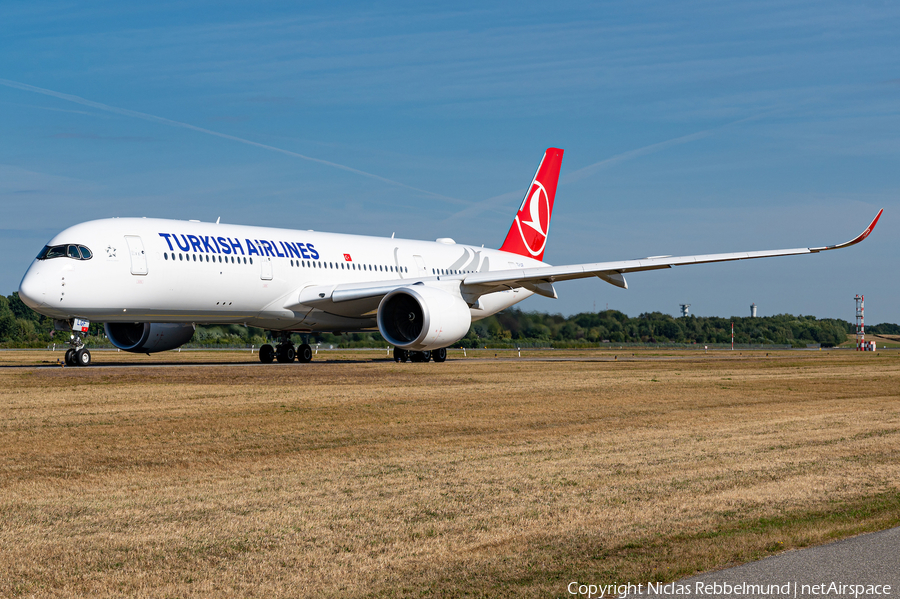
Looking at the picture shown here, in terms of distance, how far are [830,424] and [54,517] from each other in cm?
1092

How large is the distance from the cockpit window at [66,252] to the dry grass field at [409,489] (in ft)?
22.0

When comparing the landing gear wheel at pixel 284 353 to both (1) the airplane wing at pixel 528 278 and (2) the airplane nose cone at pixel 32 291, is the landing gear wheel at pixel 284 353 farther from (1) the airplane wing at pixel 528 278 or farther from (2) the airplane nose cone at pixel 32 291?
(2) the airplane nose cone at pixel 32 291

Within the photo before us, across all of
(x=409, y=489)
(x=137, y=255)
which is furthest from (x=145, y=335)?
(x=409, y=489)

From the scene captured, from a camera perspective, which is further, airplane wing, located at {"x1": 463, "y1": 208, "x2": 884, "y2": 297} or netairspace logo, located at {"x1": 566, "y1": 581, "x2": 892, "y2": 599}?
airplane wing, located at {"x1": 463, "y1": 208, "x2": 884, "y2": 297}

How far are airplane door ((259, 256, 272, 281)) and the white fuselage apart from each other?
1.2 inches

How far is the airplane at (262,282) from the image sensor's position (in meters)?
22.8

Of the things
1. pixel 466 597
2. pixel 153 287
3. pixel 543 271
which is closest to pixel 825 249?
pixel 543 271

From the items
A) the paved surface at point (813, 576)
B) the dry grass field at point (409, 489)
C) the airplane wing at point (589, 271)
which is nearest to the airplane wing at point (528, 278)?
the airplane wing at point (589, 271)

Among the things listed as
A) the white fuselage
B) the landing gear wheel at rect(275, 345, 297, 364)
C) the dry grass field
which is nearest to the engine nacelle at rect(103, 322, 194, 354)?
the white fuselage

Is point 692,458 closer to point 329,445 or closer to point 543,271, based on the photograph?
point 329,445

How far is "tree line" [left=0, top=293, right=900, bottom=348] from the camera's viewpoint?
1437 inches

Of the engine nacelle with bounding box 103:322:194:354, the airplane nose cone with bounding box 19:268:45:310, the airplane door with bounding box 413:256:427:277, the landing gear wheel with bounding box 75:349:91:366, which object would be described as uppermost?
the airplane door with bounding box 413:256:427:277

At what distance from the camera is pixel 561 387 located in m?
19.4

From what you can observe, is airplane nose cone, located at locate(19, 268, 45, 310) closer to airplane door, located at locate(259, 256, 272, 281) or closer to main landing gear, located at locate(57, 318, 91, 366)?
main landing gear, located at locate(57, 318, 91, 366)
